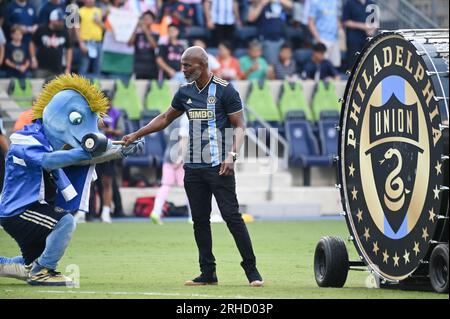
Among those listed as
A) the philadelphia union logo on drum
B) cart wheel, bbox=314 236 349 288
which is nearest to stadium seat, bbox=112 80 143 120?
the philadelphia union logo on drum

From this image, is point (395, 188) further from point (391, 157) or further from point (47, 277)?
point (47, 277)

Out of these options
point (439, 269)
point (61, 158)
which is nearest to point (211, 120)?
point (61, 158)

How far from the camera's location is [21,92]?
74.6ft

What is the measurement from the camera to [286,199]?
2306 cm

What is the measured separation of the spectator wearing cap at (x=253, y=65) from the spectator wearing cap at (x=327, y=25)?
146 cm

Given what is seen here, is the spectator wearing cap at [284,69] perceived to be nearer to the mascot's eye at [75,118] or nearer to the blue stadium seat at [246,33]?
the blue stadium seat at [246,33]

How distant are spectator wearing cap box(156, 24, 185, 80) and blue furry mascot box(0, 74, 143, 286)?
12325mm

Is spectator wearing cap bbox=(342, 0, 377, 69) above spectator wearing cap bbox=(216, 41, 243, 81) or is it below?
above

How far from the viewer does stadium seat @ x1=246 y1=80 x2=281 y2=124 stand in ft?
79.4

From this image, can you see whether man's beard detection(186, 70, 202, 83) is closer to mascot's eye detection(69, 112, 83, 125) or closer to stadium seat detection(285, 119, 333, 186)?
mascot's eye detection(69, 112, 83, 125)

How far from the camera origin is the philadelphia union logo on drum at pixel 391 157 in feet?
30.6

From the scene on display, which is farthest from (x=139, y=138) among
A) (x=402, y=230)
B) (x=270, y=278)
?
(x=402, y=230)
